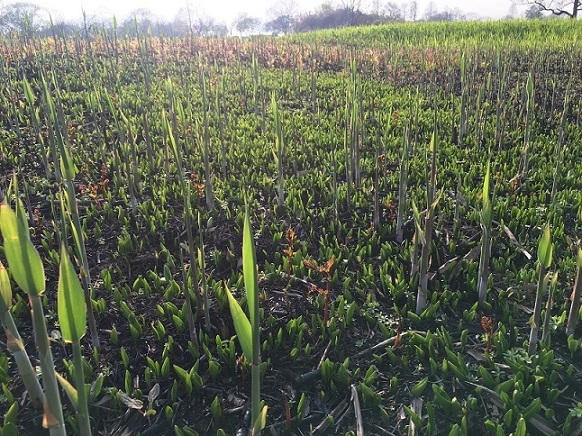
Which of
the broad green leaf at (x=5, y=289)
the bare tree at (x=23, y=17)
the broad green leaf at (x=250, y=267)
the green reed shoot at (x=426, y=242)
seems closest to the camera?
the broad green leaf at (x=250, y=267)

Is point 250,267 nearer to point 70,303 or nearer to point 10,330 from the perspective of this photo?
point 70,303

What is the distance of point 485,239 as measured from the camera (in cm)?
194

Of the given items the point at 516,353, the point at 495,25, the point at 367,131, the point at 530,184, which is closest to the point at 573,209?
the point at 530,184

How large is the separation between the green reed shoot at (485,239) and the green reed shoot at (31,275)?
58.5 inches

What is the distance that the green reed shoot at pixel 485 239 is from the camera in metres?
1.76

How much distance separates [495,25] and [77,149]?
16.0 metres

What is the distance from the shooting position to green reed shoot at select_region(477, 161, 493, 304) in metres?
1.76

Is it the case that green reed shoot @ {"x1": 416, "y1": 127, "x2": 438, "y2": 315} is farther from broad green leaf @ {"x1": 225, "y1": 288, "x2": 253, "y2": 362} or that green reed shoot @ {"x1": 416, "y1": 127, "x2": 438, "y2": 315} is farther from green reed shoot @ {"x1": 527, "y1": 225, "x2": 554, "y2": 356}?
broad green leaf @ {"x1": 225, "y1": 288, "x2": 253, "y2": 362}

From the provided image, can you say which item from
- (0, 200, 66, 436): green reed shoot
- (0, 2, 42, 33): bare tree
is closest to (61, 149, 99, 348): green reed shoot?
(0, 200, 66, 436): green reed shoot

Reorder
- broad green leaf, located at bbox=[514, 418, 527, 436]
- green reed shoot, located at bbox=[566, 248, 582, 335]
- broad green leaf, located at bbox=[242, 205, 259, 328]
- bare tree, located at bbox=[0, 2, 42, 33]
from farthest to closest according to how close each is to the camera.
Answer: bare tree, located at bbox=[0, 2, 42, 33] < green reed shoot, located at bbox=[566, 248, 582, 335] < broad green leaf, located at bbox=[514, 418, 527, 436] < broad green leaf, located at bbox=[242, 205, 259, 328]

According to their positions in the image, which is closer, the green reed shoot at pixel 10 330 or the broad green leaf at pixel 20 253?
the broad green leaf at pixel 20 253

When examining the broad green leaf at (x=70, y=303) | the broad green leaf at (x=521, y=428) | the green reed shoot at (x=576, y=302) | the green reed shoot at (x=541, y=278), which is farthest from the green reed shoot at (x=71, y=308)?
the green reed shoot at (x=576, y=302)

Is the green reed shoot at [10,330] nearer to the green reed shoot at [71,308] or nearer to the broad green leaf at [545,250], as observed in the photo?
the green reed shoot at [71,308]

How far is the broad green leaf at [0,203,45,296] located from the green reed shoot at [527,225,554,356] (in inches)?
57.9
